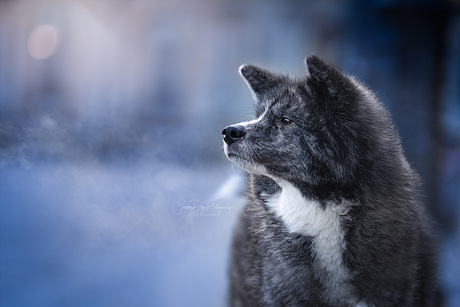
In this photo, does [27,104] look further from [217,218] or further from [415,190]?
[415,190]

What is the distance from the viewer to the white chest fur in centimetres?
134

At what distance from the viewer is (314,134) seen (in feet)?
4.51

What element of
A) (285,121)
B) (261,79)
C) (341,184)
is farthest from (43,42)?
(341,184)

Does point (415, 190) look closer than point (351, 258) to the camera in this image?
No

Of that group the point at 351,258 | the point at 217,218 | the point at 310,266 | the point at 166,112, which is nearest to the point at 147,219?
the point at 217,218

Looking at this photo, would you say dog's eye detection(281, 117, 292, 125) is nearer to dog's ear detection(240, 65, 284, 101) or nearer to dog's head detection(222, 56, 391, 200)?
dog's head detection(222, 56, 391, 200)

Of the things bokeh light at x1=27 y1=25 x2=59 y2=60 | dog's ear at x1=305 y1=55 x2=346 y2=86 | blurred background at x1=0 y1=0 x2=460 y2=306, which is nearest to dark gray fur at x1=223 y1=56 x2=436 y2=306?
dog's ear at x1=305 y1=55 x2=346 y2=86

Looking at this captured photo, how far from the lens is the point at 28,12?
177cm

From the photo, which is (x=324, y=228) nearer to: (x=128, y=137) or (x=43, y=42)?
(x=128, y=137)

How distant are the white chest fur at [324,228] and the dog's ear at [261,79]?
0.37 metres

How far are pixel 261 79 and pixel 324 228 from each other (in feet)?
1.98

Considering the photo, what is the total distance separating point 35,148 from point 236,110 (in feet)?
2.98

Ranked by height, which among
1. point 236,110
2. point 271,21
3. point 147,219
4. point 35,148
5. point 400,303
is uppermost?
point 271,21

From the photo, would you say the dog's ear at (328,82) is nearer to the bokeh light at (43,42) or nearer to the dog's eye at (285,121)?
the dog's eye at (285,121)
